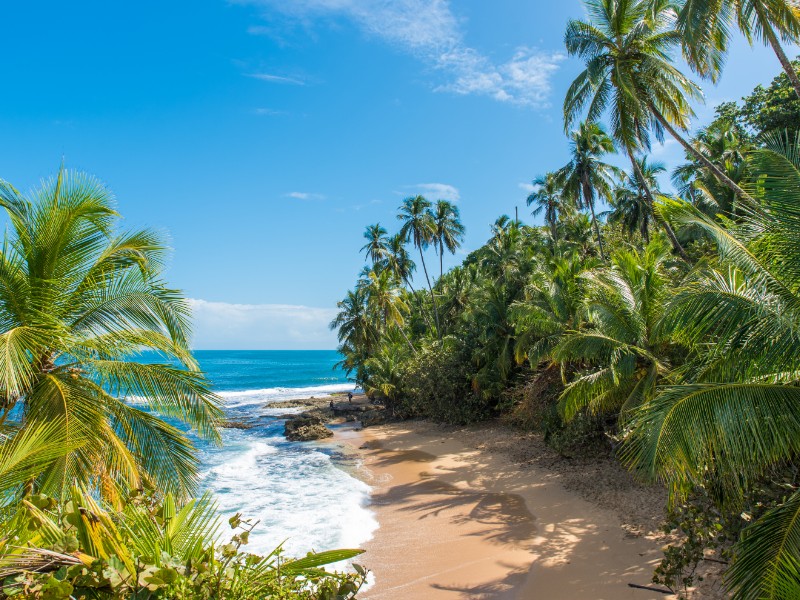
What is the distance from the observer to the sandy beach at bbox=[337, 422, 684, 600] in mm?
8703

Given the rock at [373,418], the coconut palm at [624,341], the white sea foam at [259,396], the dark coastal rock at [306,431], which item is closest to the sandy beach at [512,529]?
the coconut palm at [624,341]

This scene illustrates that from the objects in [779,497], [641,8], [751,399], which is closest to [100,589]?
A: [751,399]

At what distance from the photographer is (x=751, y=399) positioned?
4.73 meters

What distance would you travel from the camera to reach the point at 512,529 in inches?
450

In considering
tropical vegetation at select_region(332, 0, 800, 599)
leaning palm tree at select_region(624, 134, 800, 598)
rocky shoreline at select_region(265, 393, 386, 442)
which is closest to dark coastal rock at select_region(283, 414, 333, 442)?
rocky shoreline at select_region(265, 393, 386, 442)

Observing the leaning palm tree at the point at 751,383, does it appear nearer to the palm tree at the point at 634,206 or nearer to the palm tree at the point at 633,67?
the palm tree at the point at 633,67

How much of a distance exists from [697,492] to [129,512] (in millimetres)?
8630

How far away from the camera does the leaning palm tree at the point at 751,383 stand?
4461mm

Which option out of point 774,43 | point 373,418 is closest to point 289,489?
point 373,418

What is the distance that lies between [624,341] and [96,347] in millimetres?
10907

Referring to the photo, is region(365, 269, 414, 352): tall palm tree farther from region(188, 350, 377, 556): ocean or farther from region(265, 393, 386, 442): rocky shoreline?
region(188, 350, 377, 556): ocean

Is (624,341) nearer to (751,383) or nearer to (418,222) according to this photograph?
(751,383)

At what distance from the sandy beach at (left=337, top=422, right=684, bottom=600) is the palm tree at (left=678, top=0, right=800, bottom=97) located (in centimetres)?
1025

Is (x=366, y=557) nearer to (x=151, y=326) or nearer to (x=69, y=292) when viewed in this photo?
(x=151, y=326)
